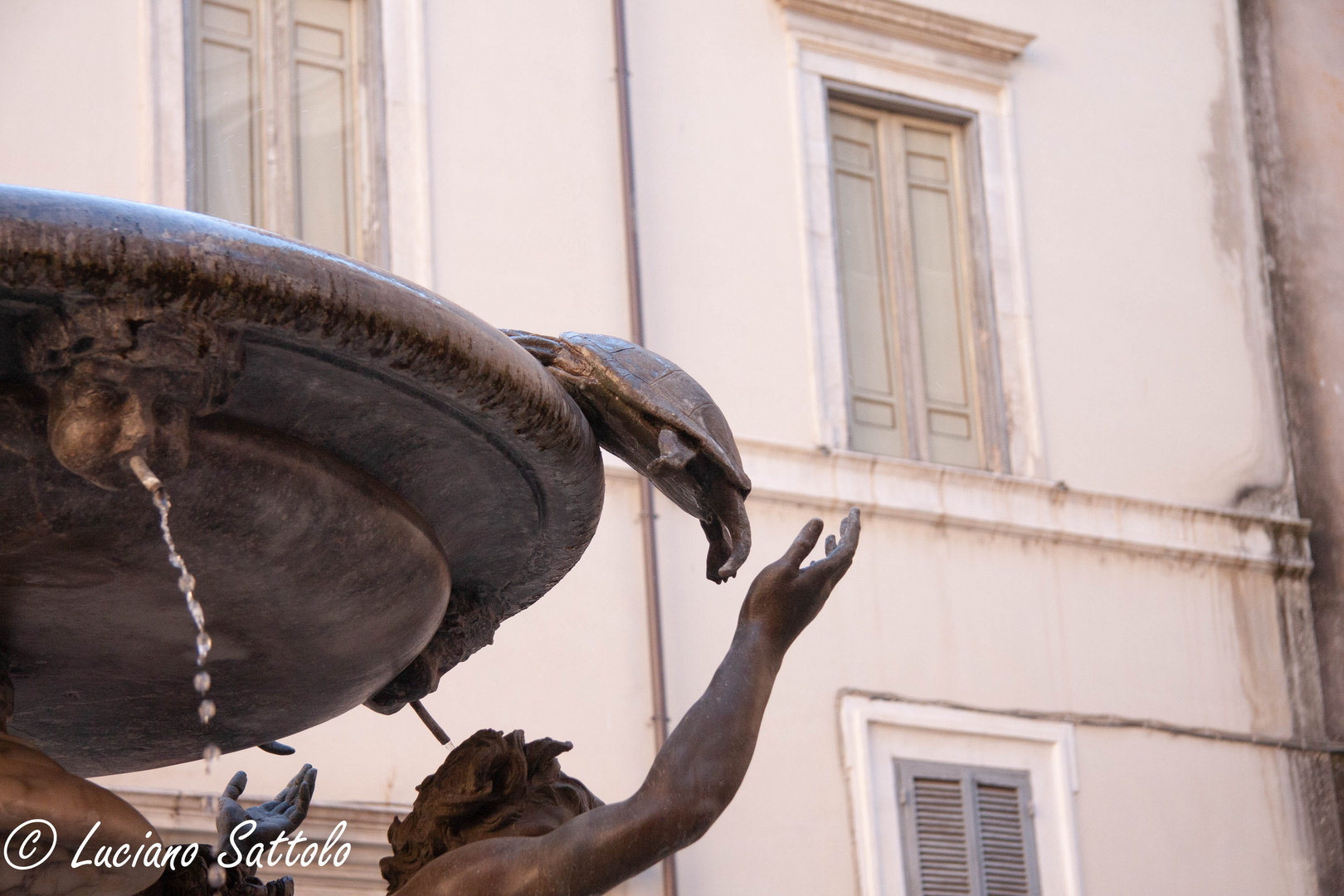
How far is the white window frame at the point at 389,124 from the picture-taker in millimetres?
7766

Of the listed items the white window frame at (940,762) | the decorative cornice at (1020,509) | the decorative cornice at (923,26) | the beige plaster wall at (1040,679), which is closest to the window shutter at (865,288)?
the decorative cornice at (1020,509)

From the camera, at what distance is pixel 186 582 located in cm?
229

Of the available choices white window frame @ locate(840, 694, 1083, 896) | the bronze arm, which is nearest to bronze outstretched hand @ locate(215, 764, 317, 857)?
the bronze arm

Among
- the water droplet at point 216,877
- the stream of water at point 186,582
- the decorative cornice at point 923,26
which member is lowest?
the water droplet at point 216,877

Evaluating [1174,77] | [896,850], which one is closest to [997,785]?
[896,850]

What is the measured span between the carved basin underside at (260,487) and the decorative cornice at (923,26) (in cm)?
703

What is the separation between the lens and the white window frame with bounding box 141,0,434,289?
7.77 metres

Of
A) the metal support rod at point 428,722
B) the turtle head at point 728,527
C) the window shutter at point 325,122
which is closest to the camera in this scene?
the turtle head at point 728,527

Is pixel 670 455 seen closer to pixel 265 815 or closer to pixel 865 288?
pixel 265 815

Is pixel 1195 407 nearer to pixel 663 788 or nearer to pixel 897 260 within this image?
pixel 897 260

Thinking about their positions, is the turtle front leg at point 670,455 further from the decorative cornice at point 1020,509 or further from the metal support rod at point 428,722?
the decorative cornice at point 1020,509

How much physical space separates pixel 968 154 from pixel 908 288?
0.78 m

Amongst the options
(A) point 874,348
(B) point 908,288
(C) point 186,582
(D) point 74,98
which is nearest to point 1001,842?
(A) point 874,348

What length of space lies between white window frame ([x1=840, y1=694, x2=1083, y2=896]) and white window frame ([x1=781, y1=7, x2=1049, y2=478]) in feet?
3.86
